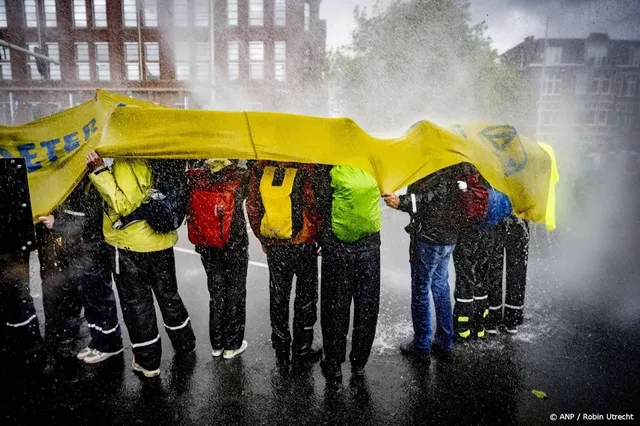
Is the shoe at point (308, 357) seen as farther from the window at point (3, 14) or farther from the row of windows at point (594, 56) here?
the window at point (3, 14)

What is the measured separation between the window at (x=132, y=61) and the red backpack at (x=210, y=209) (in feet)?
93.0

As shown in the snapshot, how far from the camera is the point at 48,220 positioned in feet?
10.1

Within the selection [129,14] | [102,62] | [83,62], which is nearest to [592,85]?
[129,14]

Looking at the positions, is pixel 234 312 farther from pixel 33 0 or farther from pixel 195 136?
pixel 33 0

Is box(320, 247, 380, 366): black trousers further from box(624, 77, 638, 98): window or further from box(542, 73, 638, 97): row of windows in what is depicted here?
box(624, 77, 638, 98): window

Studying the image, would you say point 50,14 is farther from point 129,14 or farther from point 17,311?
point 17,311

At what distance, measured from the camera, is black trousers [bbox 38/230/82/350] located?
10.6 ft

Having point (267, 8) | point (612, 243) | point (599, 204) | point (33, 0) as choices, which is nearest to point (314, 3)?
point (267, 8)

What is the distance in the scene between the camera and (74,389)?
9.66ft

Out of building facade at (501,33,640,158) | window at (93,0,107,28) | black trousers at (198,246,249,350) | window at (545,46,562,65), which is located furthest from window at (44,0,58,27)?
window at (545,46,562,65)

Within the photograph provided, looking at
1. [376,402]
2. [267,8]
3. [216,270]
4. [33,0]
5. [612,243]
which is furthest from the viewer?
[267,8]

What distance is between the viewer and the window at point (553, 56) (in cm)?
2605

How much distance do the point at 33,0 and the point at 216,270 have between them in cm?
2727

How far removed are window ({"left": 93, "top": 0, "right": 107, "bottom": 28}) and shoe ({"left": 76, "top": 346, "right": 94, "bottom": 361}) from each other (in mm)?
29699
